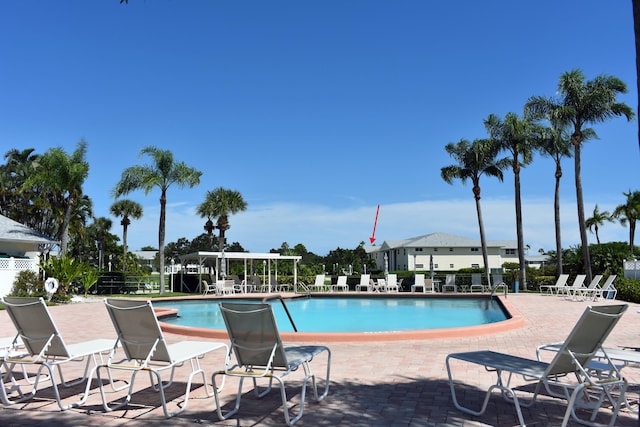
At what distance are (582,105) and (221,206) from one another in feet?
84.8

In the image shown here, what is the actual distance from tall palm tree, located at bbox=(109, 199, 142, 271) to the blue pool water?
3078cm

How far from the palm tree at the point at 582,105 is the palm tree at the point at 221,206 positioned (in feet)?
76.9

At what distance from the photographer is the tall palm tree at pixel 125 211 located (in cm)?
4881

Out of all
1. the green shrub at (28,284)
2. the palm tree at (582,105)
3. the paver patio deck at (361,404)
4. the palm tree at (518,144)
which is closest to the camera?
the paver patio deck at (361,404)

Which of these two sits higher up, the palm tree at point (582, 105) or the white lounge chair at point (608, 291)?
the palm tree at point (582, 105)

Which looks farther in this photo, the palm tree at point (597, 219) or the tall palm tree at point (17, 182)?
the palm tree at point (597, 219)

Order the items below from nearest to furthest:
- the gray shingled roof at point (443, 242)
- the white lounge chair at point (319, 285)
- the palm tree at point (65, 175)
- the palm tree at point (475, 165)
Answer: the white lounge chair at point (319, 285) < the palm tree at point (65, 175) < the palm tree at point (475, 165) < the gray shingled roof at point (443, 242)

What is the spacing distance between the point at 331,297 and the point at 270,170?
10255 millimetres

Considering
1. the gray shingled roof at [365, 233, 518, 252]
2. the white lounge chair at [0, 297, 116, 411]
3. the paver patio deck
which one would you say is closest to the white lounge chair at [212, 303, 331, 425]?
the paver patio deck

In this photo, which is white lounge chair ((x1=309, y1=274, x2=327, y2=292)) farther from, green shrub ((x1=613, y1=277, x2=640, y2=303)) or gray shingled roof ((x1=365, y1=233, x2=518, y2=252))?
gray shingled roof ((x1=365, y1=233, x2=518, y2=252))

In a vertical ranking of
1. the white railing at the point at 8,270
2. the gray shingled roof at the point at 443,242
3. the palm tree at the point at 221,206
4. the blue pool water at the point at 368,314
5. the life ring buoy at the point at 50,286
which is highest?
the palm tree at the point at 221,206

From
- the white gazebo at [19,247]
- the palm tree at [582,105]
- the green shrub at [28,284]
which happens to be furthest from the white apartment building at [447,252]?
the green shrub at [28,284]

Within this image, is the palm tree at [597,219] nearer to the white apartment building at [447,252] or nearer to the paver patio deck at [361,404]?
the white apartment building at [447,252]

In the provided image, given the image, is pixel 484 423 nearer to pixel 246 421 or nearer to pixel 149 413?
pixel 246 421
